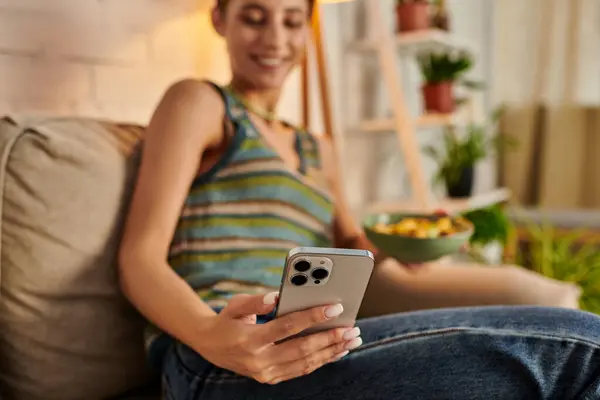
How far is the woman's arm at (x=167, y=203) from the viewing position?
69 centimetres

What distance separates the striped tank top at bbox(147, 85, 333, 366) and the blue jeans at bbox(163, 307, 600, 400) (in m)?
0.20

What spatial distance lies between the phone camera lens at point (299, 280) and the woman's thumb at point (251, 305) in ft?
0.13

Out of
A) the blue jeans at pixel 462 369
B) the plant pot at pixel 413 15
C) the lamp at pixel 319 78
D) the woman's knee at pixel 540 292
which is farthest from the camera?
the plant pot at pixel 413 15

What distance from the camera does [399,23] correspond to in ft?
6.28

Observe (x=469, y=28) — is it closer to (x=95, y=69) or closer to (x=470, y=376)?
(x=95, y=69)

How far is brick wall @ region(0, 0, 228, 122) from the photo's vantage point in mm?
916

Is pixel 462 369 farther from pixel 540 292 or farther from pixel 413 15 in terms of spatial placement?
pixel 413 15

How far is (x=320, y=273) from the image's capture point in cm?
53

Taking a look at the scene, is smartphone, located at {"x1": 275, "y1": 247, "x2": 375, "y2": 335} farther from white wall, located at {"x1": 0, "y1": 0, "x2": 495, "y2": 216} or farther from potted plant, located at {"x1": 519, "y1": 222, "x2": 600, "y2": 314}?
potted plant, located at {"x1": 519, "y1": 222, "x2": 600, "y2": 314}

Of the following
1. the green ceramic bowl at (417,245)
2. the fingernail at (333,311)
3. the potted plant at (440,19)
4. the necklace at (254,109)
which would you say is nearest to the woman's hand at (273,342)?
the fingernail at (333,311)

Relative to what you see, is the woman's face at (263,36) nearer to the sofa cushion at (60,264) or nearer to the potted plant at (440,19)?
the sofa cushion at (60,264)

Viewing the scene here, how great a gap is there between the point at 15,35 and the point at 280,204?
493 mm

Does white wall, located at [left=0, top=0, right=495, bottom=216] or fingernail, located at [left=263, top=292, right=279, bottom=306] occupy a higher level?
white wall, located at [left=0, top=0, right=495, bottom=216]

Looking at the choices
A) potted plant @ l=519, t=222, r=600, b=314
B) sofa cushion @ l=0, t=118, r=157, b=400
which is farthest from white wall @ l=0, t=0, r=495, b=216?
potted plant @ l=519, t=222, r=600, b=314
